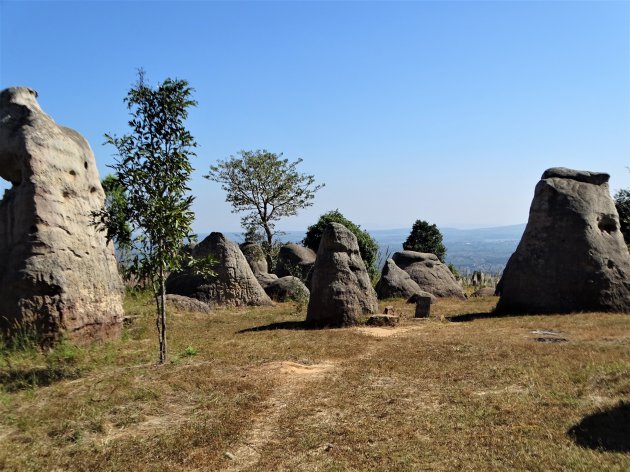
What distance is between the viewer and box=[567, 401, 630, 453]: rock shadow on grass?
20.7 ft

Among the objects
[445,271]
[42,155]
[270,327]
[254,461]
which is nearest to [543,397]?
[254,461]

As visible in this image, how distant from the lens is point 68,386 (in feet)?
30.4

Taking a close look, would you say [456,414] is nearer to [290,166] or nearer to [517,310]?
[517,310]

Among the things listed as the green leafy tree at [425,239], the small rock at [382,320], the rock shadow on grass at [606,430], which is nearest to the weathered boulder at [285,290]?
the small rock at [382,320]

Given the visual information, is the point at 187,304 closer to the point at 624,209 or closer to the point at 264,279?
the point at 264,279

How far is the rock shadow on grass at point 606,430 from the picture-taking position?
6.31 metres

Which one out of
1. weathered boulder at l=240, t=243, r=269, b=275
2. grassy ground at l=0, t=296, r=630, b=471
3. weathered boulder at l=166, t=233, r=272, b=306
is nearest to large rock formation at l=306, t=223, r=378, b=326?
grassy ground at l=0, t=296, r=630, b=471

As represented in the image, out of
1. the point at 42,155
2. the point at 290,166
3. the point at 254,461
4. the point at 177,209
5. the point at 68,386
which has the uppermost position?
the point at 290,166

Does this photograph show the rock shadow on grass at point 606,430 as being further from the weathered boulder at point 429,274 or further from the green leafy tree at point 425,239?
the green leafy tree at point 425,239

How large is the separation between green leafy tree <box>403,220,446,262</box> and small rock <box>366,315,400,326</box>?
888 inches

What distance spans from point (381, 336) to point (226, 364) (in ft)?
15.1

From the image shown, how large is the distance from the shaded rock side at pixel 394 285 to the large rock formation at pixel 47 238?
13152mm

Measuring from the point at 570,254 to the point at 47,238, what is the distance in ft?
48.7

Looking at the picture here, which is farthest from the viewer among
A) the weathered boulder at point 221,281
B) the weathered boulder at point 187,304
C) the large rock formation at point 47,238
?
the weathered boulder at point 221,281
